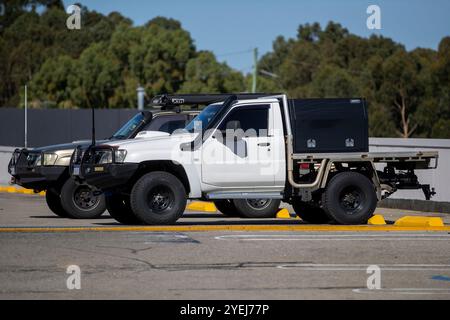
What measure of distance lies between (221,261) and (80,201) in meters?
7.49

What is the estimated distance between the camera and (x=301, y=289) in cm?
1062

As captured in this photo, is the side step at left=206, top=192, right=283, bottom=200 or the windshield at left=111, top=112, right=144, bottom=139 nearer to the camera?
the side step at left=206, top=192, right=283, bottom=200

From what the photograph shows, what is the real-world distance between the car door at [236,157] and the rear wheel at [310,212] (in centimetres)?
143

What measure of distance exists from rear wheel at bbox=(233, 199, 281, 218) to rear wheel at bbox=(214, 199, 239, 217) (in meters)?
0.23

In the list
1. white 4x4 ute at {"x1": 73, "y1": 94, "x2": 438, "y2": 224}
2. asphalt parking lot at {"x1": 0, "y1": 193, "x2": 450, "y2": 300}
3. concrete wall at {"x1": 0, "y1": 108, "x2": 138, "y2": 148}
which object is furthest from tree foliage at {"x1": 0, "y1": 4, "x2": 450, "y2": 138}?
asphalt parking lot at {"x1": 0, "y1": 193, "x2": 450, "y2": 300}

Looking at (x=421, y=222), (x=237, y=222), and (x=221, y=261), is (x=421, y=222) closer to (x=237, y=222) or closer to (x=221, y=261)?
(x=237, y=222)

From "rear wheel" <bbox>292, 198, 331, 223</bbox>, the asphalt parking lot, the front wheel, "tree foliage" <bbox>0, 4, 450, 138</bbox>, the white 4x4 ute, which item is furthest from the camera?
"tree foliage" <bbox>0, 4, 450, 138</bbox>

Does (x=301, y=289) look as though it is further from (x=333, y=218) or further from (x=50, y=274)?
(x=333, y=218)

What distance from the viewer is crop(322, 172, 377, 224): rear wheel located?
17.3m

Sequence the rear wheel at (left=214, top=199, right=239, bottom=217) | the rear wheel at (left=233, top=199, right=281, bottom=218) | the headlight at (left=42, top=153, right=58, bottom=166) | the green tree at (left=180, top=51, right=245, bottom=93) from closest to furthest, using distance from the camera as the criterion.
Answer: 1. the headlight at (left=42, top=153, right=58, bottom=166)
2. the rear wheel at (left=233, top=199, right=281, bottom=218)
3. the rear wheel at (left=214, top=199, right=239, bottom=217)
4. the green tree at (left=180, top=51, right=245, bottom=93)

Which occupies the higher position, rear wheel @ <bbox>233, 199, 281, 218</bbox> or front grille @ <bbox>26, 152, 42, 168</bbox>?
front grille @ <bbox>26, 152, 42, 168</bbox>

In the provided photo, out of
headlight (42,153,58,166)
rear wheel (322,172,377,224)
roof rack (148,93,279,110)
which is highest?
roof rack (148,93,279,110)

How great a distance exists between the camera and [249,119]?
690 inches

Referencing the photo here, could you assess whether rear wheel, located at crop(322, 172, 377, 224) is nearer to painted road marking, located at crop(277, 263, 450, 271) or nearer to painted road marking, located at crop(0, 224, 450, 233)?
painted road marking, located at crop(0, 224, 450, 233)
